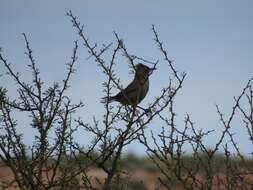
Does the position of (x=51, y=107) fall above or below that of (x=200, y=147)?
above

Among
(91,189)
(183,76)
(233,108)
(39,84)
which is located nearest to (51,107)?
(39,84)

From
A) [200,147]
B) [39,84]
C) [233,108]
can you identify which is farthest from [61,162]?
[233,108]

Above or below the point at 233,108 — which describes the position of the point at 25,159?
below

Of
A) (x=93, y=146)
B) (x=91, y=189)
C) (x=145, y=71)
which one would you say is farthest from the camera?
(x=145, y=71)

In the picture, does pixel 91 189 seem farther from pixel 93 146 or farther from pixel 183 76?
pixel 183 76

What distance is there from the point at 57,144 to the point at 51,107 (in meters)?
0.31

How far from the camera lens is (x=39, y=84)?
465 cm

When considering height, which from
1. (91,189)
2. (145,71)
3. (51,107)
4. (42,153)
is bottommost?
(91,189)

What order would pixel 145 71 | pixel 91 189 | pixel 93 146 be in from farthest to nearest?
pixel 145 71
pixel 93 146
pixel 91 189

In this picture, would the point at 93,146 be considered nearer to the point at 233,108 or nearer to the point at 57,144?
the point at 57,144

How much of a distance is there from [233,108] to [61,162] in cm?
150

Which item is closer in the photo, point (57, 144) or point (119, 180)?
point (57, 144)

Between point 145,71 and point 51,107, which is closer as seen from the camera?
point 51,107

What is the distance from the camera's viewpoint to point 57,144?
14.6 ft
